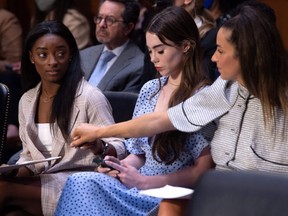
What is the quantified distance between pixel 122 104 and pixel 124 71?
2.12 feet

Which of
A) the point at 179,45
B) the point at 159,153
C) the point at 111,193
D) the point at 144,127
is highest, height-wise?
the point at 179,45

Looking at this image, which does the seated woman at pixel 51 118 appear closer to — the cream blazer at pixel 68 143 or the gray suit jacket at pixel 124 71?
the cream blazer at pixel 68 143

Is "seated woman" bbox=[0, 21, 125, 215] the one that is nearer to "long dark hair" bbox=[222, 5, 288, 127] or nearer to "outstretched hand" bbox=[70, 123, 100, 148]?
"outstretched hand" bbox=[70, 123, 100, 148]

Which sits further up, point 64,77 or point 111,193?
point 64,77

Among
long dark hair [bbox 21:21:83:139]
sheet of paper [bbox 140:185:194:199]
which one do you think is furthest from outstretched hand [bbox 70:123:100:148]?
sheet of paper [bbox 140:185:194:199]

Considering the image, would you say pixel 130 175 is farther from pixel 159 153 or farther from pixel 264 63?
pixel 264 63

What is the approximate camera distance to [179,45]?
3.11 metres

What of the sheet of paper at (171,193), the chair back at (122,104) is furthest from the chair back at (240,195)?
the chair back at (122,104)

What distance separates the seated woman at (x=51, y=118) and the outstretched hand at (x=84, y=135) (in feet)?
0.71

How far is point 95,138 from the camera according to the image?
9.60ft

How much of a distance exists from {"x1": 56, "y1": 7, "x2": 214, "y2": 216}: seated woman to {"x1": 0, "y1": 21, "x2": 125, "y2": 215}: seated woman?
0.58 ft

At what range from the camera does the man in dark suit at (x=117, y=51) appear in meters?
4.22

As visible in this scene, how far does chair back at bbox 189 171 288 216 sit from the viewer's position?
79.2 inches

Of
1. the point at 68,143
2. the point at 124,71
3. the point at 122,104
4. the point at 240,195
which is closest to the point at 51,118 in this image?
the point at 68,143
